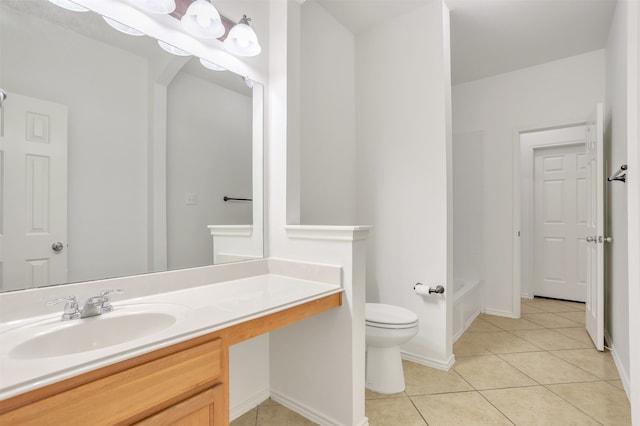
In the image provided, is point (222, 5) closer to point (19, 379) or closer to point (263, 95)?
point (263, 95)

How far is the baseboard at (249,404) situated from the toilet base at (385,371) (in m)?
0.63

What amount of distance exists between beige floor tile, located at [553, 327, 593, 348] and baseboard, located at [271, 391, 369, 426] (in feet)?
7.24

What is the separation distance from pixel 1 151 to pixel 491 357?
9.63ft

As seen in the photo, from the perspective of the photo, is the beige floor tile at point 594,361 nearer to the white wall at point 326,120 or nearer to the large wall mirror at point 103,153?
the white wall at point 326,120

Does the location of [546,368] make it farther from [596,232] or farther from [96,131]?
[96,131]

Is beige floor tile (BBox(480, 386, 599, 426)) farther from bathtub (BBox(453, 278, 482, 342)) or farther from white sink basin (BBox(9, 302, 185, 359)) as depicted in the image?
white sink basin (BBox(9, 302, 185, 359))

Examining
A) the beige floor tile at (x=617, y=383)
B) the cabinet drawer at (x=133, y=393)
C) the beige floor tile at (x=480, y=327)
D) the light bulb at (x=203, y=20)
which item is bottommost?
the beige floor tile at (x=480, y=327)

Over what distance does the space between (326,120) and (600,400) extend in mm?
2410

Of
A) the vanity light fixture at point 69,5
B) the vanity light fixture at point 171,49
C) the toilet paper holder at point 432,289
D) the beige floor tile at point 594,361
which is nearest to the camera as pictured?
the vanity light fixture at point 69,5

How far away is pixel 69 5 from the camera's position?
119 cm

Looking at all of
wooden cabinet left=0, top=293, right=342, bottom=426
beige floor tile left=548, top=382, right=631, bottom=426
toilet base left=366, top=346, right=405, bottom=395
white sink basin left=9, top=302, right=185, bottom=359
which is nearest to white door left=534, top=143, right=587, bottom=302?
beige floor tile left=548, top=382, right=631, bottom=426

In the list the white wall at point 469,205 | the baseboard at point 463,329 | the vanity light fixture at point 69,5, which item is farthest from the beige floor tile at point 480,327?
the vanity light fixture at point 69,5

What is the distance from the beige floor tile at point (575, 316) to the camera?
3151 mm

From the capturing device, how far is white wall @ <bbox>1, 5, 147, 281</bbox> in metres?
1.12
